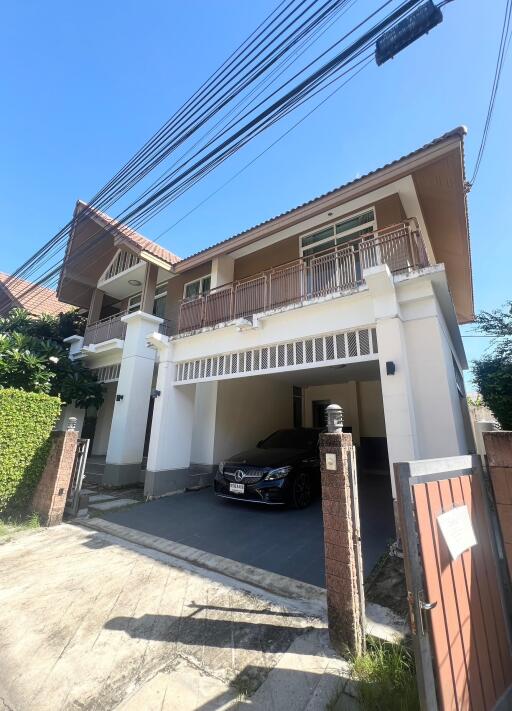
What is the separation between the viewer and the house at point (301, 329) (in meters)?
4.81

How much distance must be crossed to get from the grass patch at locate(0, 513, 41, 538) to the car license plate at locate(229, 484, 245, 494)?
339 centimetres

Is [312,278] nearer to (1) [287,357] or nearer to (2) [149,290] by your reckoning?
(1) [287,357]

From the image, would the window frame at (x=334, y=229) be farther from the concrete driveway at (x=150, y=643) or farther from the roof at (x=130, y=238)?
the concrete driveway at (x=150, y=643)

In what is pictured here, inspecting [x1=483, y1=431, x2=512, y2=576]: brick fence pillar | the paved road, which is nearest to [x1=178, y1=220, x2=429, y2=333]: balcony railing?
[x1=483, y1=431, x2=512, y2=576]: brick fence pillar

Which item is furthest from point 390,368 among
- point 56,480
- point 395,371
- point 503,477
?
point 56,480

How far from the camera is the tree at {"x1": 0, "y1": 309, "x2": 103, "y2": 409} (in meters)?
8.66

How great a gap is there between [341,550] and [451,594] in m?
0.92

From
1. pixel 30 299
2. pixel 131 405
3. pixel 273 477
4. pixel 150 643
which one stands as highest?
pixel 30 299

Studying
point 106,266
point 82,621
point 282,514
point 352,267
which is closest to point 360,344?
point 352,267

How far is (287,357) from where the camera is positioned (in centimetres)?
619

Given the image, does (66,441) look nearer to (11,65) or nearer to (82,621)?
(82,621)

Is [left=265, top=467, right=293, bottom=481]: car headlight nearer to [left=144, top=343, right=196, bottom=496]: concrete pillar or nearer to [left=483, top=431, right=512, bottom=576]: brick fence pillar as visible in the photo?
Result: [left=144, top=343, right=196, bottom=496]: concrete pillar

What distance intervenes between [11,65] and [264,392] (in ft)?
32.0

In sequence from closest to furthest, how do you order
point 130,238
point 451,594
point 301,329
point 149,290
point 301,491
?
1. point 451,594
2. point 301,329
3. point 301,491
4. point 130,238
5. point 149,290
